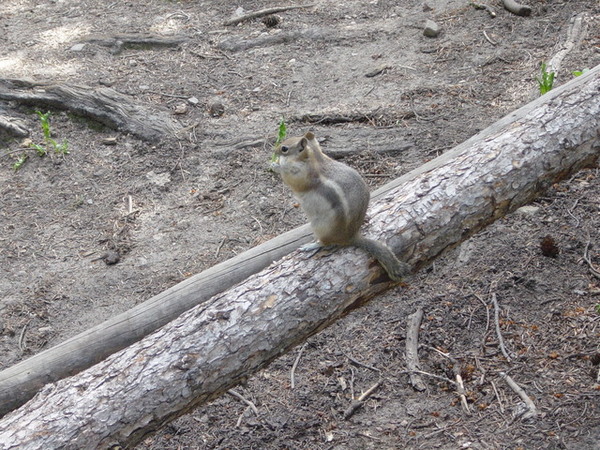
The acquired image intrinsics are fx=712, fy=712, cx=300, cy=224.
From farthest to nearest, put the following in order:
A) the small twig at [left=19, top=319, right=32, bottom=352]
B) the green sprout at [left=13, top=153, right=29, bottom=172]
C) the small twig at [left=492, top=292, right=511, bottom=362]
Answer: the green sprout at [left=13, top=153, right=29, bottom=172]
the small twig at [left=19, top=319, right=32, bottom=352]
the small twig at [left=492, top=292, right=511, bottom=362]

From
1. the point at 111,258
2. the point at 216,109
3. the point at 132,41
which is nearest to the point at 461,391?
the point at 111,258

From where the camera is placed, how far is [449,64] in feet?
22.8

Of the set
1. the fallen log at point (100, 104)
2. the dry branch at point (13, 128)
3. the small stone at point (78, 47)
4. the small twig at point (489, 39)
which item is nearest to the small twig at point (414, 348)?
the fallen log at point (100, 104)

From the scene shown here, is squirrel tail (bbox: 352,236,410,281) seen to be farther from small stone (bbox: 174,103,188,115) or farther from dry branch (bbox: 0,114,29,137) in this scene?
dry branch (bbox: 0,114,29,137)

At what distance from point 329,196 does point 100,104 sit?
4076 mm

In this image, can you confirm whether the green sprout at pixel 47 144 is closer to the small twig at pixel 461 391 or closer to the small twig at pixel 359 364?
the small twig at pixel 359 364

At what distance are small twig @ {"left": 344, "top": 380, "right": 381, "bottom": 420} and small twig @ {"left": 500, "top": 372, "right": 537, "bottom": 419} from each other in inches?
27.3

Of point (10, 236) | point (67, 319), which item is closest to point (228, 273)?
point (67, 319)

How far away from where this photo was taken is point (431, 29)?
7426 mm

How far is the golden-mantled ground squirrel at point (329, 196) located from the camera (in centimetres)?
334

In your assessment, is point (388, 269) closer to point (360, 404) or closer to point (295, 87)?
point (360, 404)

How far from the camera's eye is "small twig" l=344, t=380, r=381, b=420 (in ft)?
12.6

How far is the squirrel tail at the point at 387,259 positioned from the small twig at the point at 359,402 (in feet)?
2.94

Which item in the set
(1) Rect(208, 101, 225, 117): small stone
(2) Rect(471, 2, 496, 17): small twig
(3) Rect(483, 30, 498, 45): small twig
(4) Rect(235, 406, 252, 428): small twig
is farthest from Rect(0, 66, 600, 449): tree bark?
(2) Rect(471, 2, 496, 17): small twig
